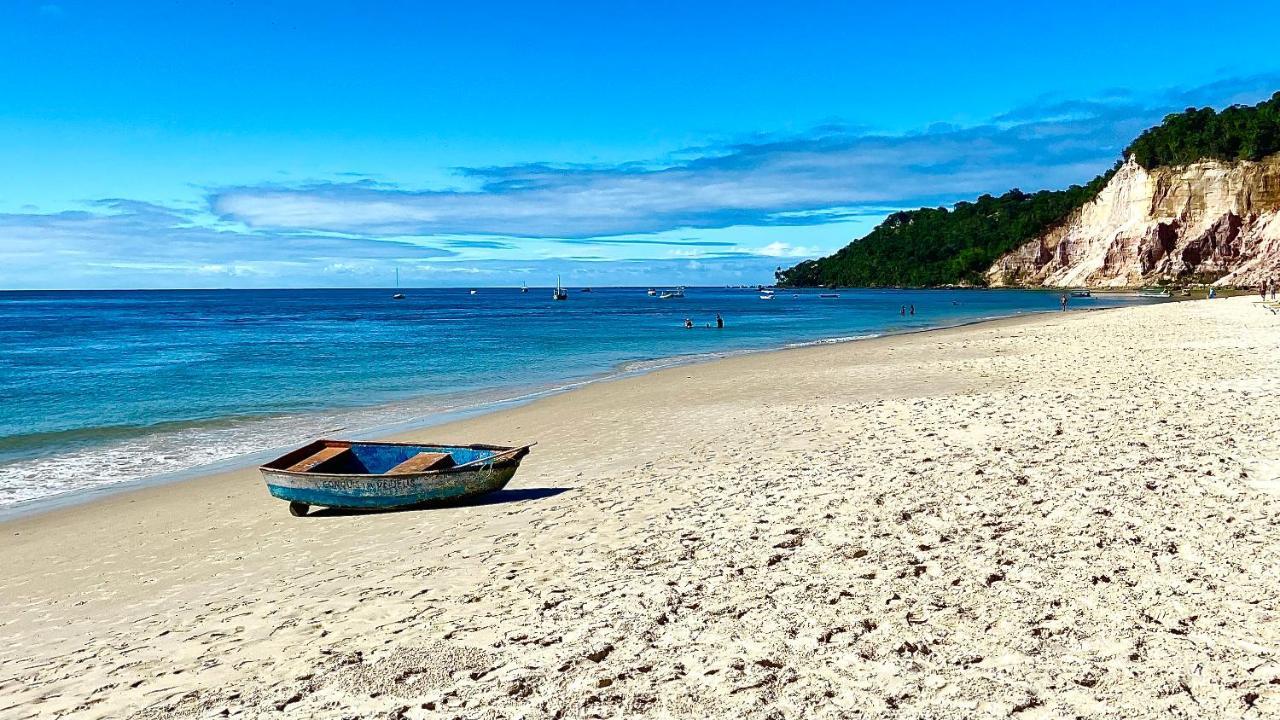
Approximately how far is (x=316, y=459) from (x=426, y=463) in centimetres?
162

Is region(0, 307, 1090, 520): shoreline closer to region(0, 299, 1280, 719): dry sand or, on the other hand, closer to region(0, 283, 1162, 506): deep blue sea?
region(0, 283, 1162, 506): deep blue sea

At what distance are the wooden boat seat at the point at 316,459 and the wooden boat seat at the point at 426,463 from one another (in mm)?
887

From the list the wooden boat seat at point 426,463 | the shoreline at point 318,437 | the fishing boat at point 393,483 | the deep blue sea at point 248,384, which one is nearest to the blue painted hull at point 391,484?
the fishing boat at point 393,483

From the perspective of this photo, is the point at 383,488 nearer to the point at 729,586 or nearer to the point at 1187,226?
the point at 729,586

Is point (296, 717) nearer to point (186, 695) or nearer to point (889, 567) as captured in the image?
point (186, 695)

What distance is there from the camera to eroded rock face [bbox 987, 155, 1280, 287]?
89375 mm

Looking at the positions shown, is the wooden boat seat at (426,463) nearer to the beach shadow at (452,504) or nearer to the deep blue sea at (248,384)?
the beach shadow at (452,504)

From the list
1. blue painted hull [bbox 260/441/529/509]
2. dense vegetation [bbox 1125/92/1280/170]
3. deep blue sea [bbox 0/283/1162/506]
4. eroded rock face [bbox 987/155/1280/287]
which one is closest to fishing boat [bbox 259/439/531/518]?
blue painted hull [bbox 260/441/529/509]

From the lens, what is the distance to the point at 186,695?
5391mm

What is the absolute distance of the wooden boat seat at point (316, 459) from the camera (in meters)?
11.0

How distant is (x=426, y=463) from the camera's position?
36.9ft

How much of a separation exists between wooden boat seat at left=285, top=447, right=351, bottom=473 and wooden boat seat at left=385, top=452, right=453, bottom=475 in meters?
0.89

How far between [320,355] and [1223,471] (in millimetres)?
38625

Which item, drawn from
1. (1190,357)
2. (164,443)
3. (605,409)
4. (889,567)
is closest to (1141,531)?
(889,567)
